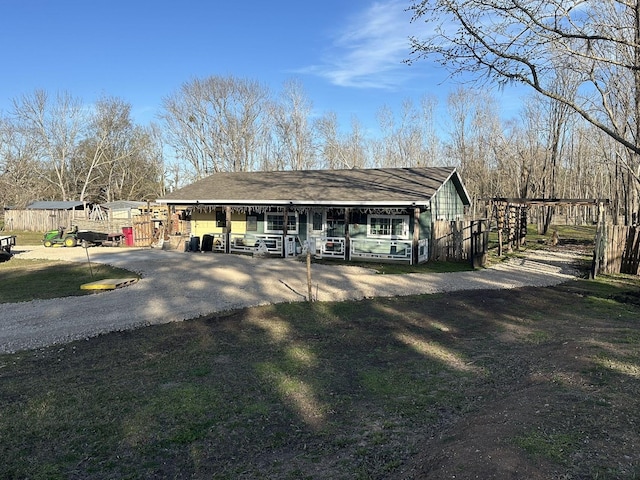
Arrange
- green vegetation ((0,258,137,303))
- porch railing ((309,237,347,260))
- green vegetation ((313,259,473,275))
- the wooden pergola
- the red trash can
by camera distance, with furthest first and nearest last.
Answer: the red trash can
the wooden pergola
porch railing ((309,237,347,260))
green vegetation ((313,259,473,275))
green vegetation ((0,258,137,303))

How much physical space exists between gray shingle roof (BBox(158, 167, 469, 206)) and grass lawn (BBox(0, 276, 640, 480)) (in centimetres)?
1069

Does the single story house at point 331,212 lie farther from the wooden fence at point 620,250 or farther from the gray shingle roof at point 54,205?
the gray shingle roof at point 54,205

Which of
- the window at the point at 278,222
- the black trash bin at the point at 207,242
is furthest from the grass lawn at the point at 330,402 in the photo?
the black trash bin at the point at 207,242

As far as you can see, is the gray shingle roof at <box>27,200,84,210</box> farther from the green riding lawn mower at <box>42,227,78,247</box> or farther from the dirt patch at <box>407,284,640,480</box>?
the dirt patch at <box>407,284,640,480</box>

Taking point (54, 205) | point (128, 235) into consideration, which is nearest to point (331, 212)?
point (128, 235)

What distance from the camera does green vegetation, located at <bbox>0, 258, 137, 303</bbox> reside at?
1257 cm

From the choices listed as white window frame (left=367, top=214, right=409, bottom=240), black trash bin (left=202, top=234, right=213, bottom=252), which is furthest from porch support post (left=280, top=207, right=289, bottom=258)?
black trash bin (left=202, top=234, right=213, bottom=252)

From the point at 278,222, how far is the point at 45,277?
413 inches

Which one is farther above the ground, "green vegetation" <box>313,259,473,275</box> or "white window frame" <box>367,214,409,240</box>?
"white window frame" <box>367,214,409,240</box>

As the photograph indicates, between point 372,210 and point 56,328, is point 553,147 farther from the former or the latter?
point 56,328

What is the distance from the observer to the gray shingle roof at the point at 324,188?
19625mm

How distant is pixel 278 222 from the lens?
22.5 meters

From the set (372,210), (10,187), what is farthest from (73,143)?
(372,210)

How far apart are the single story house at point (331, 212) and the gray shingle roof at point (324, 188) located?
44 mm
